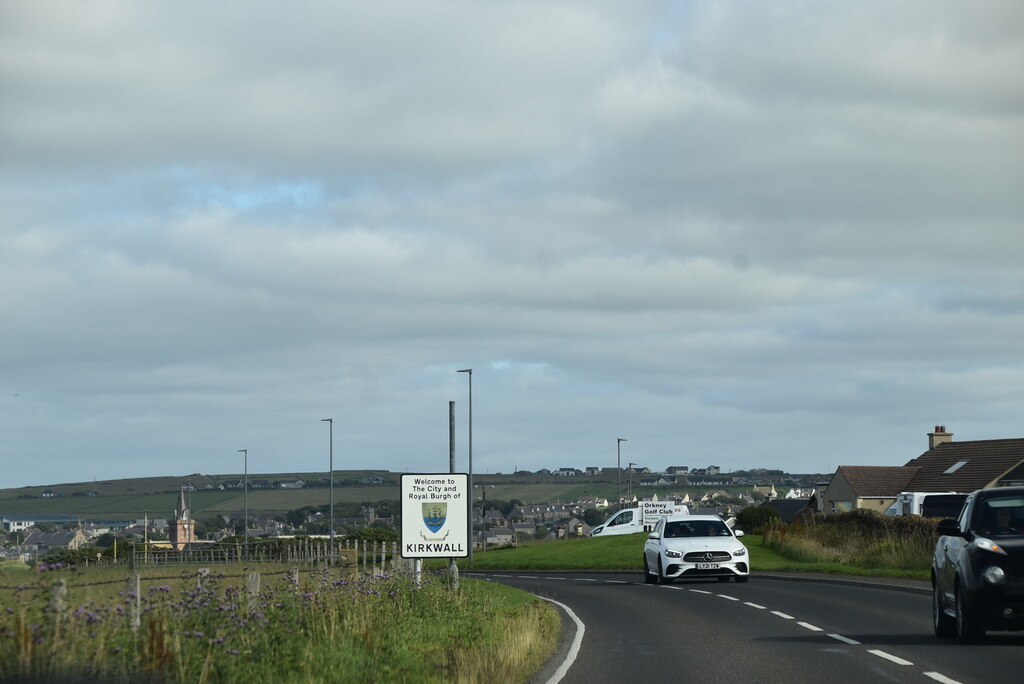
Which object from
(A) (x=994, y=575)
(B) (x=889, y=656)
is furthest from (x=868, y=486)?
(B) (x=889, y=656)

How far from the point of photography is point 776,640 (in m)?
17.9

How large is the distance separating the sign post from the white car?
1015 cm

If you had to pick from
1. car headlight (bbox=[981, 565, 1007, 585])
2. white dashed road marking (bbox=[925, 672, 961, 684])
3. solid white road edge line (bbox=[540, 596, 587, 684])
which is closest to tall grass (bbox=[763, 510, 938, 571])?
solid white road edge line (bbox=[540, 596, 587, 684])

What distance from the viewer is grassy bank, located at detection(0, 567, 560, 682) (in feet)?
35.6

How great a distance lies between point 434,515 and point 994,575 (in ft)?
33.1

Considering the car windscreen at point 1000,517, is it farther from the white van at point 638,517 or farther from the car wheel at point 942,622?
the white van at point 638,517

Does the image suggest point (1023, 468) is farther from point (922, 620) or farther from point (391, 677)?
point (391, 677)

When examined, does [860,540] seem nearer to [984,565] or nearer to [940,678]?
[984,565]

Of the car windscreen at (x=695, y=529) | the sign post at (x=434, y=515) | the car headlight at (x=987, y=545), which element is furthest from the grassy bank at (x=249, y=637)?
the car windscreen at (x=695, y=529)

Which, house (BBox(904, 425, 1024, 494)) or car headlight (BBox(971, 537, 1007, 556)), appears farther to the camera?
house (BBox(904, 425, 1024, 494))

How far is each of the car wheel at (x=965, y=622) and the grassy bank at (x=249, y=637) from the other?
4.84 m

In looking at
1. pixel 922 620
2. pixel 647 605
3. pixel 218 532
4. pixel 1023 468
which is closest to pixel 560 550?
pixel 1023 468

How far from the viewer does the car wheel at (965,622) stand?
52.4 ft

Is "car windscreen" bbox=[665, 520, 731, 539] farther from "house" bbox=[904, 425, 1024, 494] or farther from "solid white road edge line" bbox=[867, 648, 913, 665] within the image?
"house" bbox=[904, 425, 1024, 494]
